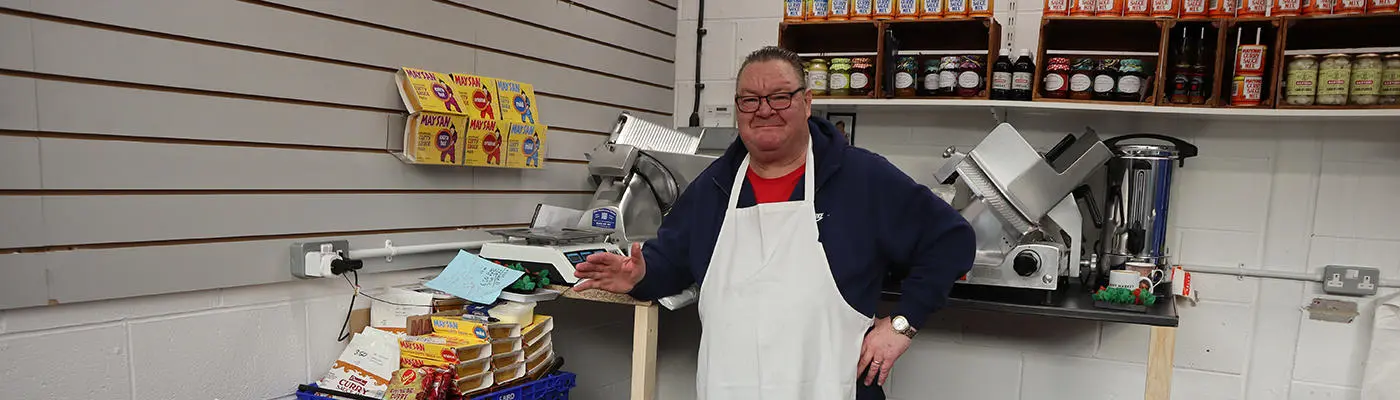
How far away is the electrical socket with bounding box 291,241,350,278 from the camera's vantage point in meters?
2.01

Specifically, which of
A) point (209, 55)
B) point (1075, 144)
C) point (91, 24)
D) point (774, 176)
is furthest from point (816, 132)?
point (91, 24)

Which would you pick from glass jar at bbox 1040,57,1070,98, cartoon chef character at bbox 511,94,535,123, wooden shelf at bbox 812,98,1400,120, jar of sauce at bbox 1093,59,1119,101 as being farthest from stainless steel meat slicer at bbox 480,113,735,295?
jar of sauce at bbox 1093,59,1119,101

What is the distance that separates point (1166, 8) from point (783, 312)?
170 centimetres

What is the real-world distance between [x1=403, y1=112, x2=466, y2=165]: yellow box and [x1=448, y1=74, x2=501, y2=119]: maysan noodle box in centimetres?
8

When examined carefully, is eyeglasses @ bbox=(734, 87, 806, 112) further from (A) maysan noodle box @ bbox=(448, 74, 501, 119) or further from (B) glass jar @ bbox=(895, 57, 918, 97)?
(B) glass jar @ bbox=(895, 57, 918, 97)

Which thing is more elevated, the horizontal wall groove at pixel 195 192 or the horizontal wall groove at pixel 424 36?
the horizontal wall groove at pixel 424 36

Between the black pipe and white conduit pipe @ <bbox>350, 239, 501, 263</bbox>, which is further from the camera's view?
the black pipe

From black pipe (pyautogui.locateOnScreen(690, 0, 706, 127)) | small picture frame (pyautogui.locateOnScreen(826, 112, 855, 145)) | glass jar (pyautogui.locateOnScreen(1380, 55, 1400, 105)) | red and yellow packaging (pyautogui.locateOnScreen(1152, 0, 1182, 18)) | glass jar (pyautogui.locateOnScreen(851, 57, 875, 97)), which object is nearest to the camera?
glass jar (pyautogui.locateOnScreen(1380, 55, 1400, 105))

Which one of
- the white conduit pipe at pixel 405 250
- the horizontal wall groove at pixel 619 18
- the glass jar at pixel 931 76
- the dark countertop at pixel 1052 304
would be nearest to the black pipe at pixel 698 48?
the horizontal wall groove at pixel 619 18

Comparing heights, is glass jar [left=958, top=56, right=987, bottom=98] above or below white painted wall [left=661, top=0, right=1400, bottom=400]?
above

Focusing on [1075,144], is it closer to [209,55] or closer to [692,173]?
[692,173]

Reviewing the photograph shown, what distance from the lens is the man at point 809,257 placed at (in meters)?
1.87

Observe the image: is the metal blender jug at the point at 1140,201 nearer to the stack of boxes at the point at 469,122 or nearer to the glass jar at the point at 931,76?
the glass jar at the point at 931,76

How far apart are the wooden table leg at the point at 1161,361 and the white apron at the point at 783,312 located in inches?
31.2
